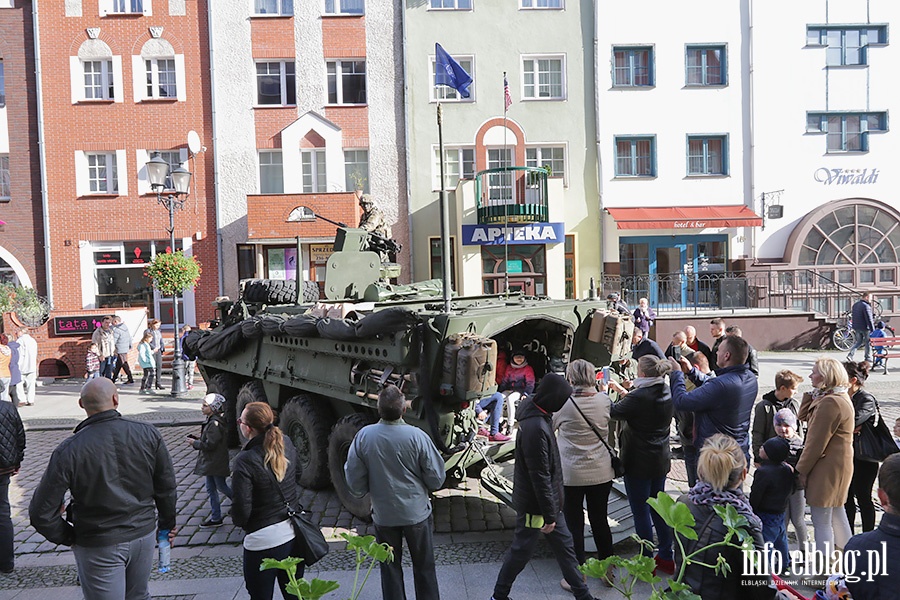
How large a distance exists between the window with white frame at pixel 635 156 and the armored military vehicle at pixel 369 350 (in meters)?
12.7

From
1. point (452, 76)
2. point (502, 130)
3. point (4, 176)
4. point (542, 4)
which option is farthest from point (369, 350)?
point (4, 176)

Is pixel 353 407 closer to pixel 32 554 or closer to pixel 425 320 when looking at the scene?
pixel 425 320

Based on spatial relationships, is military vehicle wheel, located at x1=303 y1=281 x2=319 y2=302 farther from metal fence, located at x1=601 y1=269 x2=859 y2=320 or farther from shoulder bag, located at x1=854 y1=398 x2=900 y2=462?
metal fence, located at x1=601 y1=269 x2=859 y2=320

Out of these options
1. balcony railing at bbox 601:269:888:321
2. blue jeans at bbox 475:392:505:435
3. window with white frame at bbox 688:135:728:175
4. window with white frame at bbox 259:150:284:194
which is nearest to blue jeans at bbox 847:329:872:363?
balcony railing at bbox 601:269:888:321

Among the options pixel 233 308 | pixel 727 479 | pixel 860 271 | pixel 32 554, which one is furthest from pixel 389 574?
A: pixel 860 271

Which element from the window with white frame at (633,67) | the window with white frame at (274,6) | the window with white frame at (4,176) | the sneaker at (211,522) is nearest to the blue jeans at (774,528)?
the sneaker at (211,522)

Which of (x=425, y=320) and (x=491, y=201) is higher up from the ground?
(x=491, y=201)

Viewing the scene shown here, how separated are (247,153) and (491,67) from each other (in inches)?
308

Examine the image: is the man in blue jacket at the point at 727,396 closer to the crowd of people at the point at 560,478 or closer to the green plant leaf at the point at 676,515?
the crowd of people at the point at 560,478

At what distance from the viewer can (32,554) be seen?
6.20 meters

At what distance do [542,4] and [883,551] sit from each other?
20.3 metres

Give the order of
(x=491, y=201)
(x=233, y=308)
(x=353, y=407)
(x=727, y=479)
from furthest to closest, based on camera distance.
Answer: (x=491, y=201) < (x=233, y=308) < (x=353, y=407) < (x=727, y=479)

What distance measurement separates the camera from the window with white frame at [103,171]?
19844 millimetres

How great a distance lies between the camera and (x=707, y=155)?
68.5 feet
